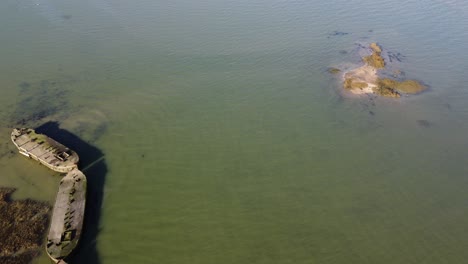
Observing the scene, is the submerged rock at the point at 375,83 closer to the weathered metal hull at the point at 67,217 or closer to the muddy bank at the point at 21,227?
the weathered metal hull at the point at 67,217

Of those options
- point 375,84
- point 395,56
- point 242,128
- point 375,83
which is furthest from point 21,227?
point 395,56

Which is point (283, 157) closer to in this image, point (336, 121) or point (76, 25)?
point (336, 121)

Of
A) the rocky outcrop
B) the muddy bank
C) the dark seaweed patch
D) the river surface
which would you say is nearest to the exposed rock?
the rocky outcrop

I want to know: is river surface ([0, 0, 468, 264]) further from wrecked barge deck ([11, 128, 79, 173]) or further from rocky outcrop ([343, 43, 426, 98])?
rocky outcrop ([343, 43, 426, 98])

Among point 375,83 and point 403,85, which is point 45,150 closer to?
point 375,83

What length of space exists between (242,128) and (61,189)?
506 inches

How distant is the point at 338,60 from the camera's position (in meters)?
33.9

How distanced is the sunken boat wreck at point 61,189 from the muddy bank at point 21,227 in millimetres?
762

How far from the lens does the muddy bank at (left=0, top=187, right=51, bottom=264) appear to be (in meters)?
17.4

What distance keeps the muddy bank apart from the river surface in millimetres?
908

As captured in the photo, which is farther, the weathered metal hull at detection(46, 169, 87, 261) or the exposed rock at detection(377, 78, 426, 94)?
the exposed rock at detection(377, 78, 426, 94)

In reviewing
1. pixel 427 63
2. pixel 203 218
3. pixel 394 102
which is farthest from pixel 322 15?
pixel 203 218

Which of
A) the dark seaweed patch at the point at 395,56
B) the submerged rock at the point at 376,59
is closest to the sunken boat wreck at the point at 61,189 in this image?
the submerged rock at the point at 376,59

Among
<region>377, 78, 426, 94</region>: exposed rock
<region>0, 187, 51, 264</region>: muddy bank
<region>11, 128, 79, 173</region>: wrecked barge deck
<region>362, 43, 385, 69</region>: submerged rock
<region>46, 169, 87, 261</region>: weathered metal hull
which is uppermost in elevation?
<region>362, 43, 385, 69</region>: submerged rock
